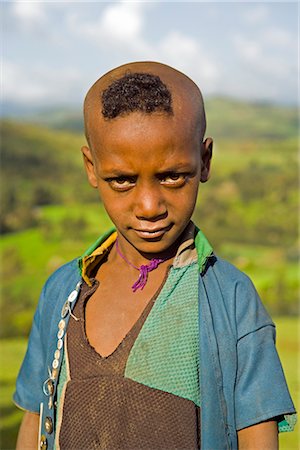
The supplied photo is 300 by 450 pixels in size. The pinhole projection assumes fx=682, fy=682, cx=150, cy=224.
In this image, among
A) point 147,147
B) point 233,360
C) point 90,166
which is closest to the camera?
point 147,147

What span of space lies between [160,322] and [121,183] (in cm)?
40

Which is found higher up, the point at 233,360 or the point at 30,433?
the point at 233,360

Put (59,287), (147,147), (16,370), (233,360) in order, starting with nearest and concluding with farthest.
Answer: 1. (147,147)
2. (233,360)
3. (59,287)
4. (16,370)

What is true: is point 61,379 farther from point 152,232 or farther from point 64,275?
point 152,232

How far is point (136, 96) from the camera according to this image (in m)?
1.73

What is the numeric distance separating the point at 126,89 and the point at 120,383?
78 cm

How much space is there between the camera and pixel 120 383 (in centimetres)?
184

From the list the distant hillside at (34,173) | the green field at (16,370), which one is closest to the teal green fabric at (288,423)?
the green field at (16,370)

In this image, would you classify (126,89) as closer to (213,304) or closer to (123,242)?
(123,242)

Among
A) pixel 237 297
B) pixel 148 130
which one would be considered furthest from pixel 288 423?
pixel 148 130

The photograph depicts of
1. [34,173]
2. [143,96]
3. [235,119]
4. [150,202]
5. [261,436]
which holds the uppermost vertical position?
[235,119]

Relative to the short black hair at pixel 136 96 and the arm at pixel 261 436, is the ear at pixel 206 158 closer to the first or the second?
the short black hair at pixel 136 96

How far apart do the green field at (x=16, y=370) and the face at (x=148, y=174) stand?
2561mm

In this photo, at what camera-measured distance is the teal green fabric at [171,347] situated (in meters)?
1.81
